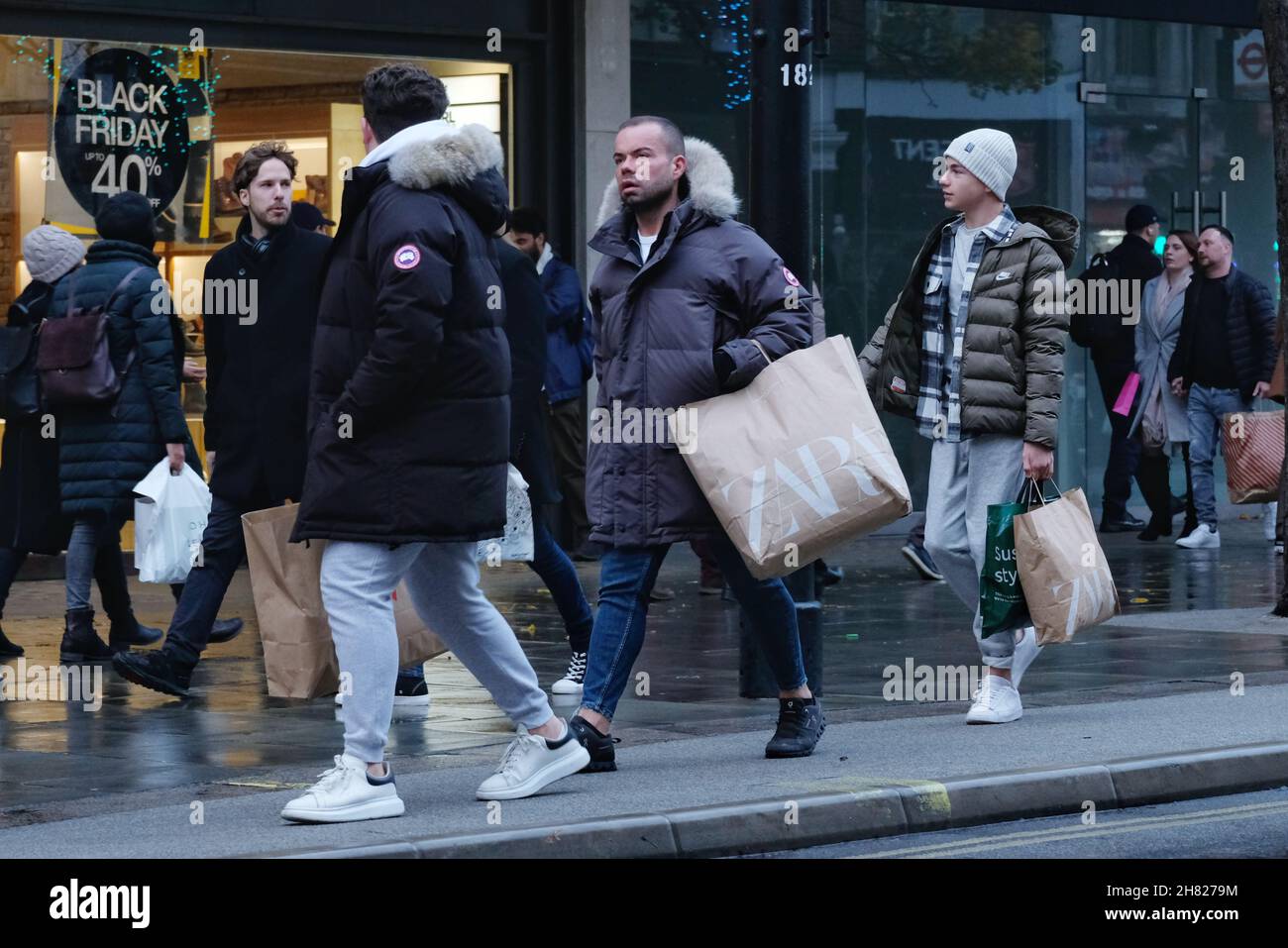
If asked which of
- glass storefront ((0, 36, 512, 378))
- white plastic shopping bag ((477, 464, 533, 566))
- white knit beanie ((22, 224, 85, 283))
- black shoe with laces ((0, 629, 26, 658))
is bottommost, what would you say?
black shoe with laces ((0, 629, 26, 658))

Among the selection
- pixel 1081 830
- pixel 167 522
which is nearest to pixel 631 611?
pixel 1081 830

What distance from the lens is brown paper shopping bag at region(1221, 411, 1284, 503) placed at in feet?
50.5

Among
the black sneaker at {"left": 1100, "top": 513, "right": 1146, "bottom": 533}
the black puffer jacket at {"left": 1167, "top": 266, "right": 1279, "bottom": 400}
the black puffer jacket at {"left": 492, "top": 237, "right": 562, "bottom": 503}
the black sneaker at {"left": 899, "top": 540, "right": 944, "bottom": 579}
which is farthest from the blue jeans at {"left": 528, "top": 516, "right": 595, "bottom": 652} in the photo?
the black sneaker at {"left": 1100, "top": 513, "right": 1146, "bottom": 533}

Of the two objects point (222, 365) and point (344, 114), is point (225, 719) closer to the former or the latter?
point (222, 365)

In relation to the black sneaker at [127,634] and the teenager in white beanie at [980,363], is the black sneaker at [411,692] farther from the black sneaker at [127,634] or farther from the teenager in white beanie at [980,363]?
the black sneaker at [127,634]

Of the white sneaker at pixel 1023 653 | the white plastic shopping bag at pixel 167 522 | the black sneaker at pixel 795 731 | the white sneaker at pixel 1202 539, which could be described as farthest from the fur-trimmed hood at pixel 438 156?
the white sneaker at pixel 1202 539

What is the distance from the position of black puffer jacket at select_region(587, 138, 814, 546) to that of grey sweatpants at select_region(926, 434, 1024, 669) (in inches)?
44.8

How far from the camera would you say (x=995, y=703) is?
8.38 meters

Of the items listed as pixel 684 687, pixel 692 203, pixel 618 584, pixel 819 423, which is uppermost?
pixel 692 203

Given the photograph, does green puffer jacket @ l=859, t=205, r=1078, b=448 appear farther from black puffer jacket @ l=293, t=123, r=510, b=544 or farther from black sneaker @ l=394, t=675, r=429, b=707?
black puffer jacket @ l=293, t=123, r=510, b=544

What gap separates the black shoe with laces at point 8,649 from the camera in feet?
35.6
